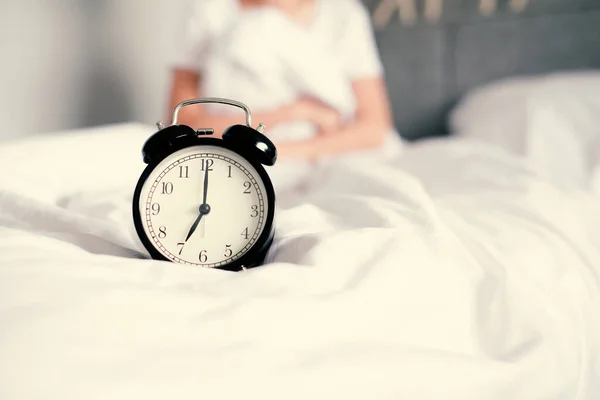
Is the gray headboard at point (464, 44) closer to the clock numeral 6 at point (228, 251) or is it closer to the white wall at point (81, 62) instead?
the white wall at point (81, 62)

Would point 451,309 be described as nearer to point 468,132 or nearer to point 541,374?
point 541,374

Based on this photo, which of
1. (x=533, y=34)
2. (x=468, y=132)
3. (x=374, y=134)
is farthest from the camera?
(x=533, y=34)

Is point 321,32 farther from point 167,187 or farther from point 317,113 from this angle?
point 167,187

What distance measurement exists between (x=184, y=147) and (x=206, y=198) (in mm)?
58

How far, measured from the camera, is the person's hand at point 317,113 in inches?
61.0

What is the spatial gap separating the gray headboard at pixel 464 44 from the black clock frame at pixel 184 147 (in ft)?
4.91

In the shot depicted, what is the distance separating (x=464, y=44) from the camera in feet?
6.55

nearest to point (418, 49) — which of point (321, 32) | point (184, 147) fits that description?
point (321, 32)

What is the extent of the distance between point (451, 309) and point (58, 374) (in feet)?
1.19

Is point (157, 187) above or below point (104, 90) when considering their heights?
below

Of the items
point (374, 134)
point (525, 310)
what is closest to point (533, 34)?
point (374, 134)

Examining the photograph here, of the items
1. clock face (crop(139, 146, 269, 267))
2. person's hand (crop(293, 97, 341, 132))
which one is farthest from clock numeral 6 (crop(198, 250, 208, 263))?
person's hand (crop(293, 97, 341, 132))

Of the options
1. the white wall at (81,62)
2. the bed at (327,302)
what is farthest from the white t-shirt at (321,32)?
the bed at (327,302)

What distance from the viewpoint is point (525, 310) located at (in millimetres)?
635
